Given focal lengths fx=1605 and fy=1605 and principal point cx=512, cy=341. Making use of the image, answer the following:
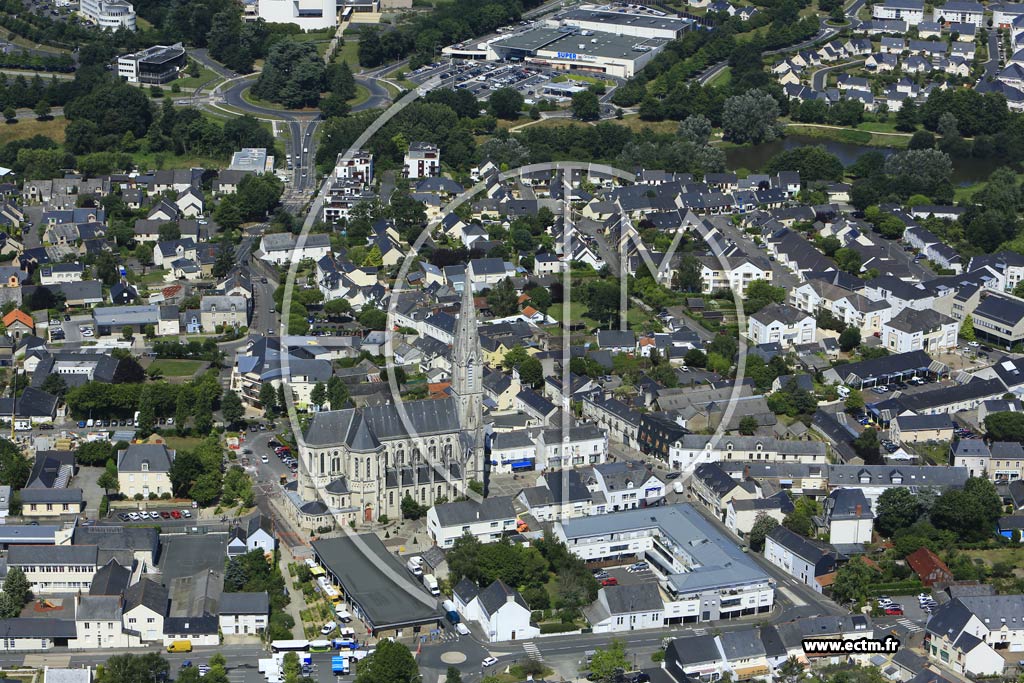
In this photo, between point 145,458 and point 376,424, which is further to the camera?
point 145,458

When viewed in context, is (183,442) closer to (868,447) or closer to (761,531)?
(761,531)

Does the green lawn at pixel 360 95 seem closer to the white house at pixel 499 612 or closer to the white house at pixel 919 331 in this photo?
the white house at pixel 919 331

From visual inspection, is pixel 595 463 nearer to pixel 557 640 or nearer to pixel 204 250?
pixel 557 640

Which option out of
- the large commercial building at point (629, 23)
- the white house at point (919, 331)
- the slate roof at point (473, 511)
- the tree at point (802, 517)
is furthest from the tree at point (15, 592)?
the large commercial building at point (629, 23)

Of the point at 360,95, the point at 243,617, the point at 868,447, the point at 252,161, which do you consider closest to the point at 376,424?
the point at 243,617

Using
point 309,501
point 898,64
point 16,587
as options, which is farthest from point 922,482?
point 898,64

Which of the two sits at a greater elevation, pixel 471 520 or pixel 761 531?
pixel 471 520

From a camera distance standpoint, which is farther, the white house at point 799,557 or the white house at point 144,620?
the white house at point 799,557
